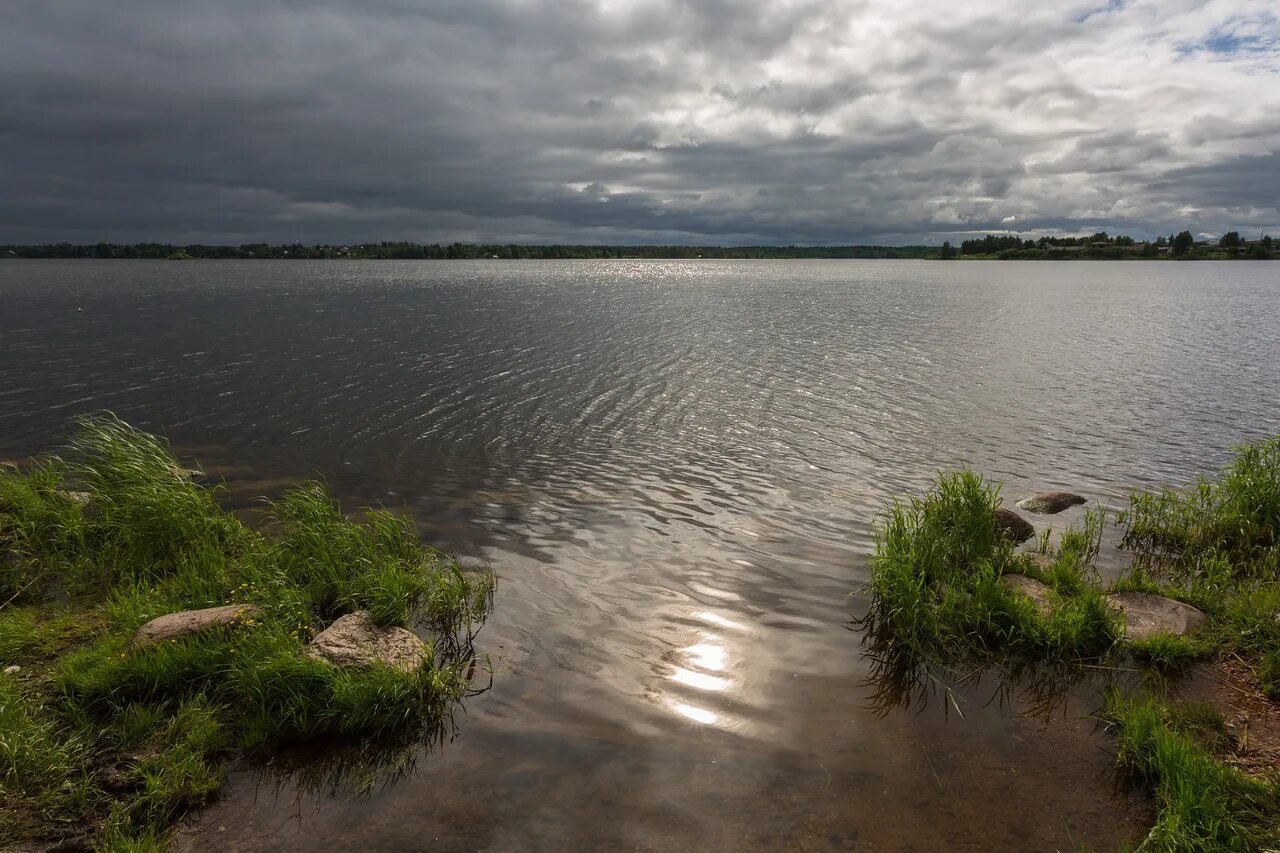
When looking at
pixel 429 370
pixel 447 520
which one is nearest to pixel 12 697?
pixel 447 520

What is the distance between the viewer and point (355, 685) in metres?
8.98

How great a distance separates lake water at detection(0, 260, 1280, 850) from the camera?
785 cm

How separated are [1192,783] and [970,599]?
4554 mm

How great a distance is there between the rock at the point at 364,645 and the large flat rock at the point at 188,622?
1.20 metres

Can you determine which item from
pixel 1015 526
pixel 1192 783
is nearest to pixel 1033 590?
pixel 1015 526

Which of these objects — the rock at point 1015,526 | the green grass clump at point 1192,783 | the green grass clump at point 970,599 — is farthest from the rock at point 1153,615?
the rock at point 1015,526

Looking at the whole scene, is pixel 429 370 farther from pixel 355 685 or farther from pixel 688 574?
pixel 355 685

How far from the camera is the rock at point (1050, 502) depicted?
17.4 meters

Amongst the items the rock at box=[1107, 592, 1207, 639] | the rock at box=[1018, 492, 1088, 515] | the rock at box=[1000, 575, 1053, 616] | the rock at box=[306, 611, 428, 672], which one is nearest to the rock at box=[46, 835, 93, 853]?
the rock at box=[306, 611, 428, 672]

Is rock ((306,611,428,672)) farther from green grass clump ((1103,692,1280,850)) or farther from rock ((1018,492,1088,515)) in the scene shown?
rock ((1018,492,1088,515))

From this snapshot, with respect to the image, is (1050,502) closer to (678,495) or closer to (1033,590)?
(1033,590)

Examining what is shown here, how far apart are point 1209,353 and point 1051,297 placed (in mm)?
53463

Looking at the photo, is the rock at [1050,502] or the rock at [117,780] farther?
the rock at [1050,502]

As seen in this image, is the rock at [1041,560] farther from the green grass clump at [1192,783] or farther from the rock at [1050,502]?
the green grass clump at [1192,783]
